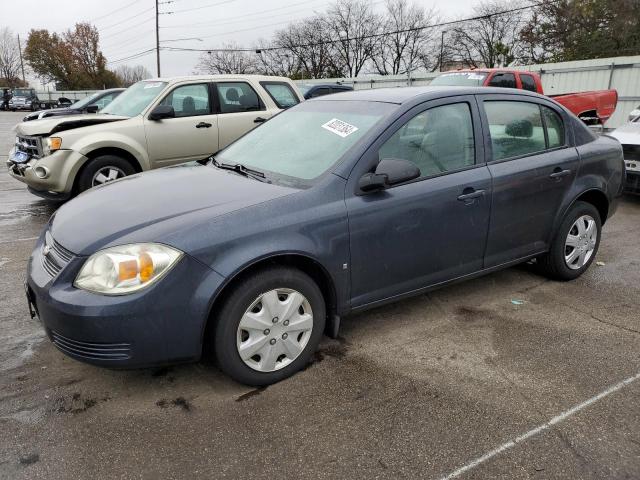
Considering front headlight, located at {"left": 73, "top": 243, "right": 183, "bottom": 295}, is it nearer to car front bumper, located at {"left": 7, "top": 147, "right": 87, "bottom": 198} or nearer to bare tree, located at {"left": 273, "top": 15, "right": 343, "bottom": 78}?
car front bumper, located at {"left": 7, "top": 147, "right": 87, "bottom": 198}

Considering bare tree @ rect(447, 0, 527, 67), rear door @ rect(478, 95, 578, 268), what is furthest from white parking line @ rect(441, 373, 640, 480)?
bare tree @ rect(447, 0, 527, 67)

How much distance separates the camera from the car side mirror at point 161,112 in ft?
22.3

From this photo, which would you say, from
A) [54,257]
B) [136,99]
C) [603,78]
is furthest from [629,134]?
[603,78]

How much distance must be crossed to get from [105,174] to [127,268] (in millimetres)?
4756

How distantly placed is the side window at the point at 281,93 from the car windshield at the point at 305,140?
4.06 meters

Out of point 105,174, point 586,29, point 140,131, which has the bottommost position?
point 105,174

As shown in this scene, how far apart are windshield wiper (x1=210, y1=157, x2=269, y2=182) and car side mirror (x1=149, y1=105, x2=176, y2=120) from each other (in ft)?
11.2

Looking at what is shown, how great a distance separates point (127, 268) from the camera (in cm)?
248

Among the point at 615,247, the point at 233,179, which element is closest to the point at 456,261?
the point at 233,179

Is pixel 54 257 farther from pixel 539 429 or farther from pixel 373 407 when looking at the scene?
pixel 539 429

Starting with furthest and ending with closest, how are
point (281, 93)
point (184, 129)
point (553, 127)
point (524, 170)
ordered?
point (281, 93), point (184, 129), point (553, 127), point (524, 170)

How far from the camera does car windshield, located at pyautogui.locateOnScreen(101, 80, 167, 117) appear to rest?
7.15 m

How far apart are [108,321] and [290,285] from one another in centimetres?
92

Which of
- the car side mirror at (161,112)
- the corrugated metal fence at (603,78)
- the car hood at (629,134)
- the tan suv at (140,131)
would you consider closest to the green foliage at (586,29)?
the corrugated metal fence at (603,78)
